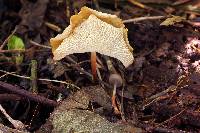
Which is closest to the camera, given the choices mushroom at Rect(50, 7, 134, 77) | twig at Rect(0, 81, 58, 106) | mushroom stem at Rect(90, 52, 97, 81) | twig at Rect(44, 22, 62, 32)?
mushroom at Rect(50, 7, 134, 77)

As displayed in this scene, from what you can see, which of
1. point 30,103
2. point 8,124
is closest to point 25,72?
point 30,103

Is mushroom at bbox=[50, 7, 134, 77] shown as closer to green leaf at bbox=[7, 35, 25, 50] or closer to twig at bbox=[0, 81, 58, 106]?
twig at bbox=[0, 81, 58, 106]

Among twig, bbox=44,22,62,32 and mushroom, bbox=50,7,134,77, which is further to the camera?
twig, bbox=44,22,62,32

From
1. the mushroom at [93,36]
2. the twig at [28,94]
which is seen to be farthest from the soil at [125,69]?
the mushroom at [93,36]

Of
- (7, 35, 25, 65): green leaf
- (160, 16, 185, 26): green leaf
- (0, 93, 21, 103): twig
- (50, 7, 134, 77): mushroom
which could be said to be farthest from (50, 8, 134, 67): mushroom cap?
(160, 16, 185, 26): green leaf

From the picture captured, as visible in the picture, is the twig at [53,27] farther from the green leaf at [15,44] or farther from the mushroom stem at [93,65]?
the mushroom stem at [93,65]

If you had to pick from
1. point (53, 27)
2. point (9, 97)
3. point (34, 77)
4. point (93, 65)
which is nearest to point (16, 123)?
point (9, 97)

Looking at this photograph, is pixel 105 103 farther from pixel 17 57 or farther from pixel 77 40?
pixel 17 57
